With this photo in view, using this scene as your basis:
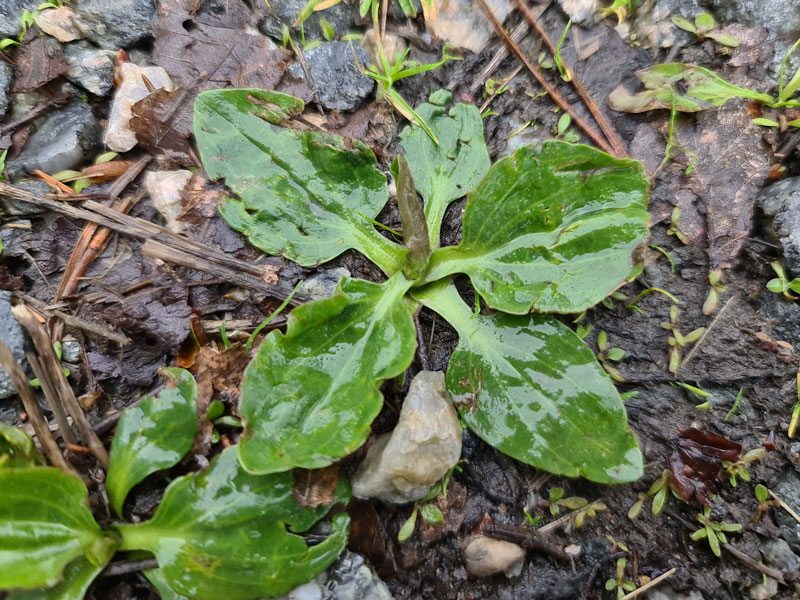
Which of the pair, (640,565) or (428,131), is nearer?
(640,565)

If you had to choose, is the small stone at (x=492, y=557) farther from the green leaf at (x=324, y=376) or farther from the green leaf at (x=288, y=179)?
the green leaf at (x=288, y=179)

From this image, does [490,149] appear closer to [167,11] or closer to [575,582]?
[167,11]

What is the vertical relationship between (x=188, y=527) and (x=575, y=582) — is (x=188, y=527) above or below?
above

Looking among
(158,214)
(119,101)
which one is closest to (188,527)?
(158,214)

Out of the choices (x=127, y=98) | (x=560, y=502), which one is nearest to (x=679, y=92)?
(x=560, y=502)

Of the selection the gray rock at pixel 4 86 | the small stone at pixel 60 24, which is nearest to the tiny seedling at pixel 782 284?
the small stone at pixel 60 24

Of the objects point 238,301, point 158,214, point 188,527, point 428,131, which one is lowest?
point 188,527

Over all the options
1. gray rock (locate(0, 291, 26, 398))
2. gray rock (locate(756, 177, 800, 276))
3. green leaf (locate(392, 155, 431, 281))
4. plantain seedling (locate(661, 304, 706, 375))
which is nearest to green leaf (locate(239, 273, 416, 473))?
green leaf (locate(392, 155, 431, 281))
